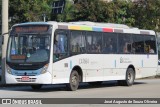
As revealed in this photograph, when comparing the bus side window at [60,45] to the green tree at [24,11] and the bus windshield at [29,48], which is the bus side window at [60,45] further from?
the green tree at [24,11]

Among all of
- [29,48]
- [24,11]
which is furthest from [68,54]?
[24,11]

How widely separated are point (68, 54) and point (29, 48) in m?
1.74

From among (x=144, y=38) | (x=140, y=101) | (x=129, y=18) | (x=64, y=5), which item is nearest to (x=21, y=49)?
(x=140, y=101)

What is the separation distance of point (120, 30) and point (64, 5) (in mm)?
30168

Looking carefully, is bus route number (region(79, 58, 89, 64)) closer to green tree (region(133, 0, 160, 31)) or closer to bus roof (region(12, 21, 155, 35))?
bus roof (region(12, 21, 155, 35))

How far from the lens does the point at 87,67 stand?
24.2m

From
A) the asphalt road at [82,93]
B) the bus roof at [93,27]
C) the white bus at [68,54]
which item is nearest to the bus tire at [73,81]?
the white bus at [68,54]

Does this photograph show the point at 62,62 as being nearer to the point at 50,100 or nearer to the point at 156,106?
the point at 50,100

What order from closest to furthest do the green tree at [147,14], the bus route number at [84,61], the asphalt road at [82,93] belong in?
1. the asphalt road at [82,93]
2. the bus route number at [84,61]
3. the green tree at [147,14]

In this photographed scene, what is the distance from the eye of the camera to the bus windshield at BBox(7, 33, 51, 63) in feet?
72.4

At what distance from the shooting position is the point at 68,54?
22875 millimetres

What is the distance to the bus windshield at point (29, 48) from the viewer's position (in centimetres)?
2208

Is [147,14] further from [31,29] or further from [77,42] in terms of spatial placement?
[31,29]

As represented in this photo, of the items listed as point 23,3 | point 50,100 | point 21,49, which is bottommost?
point 50,100
